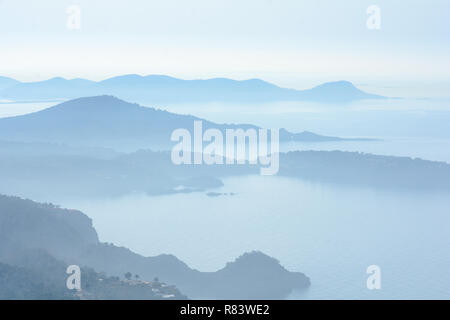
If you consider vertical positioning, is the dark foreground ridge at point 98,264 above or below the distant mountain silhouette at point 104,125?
below

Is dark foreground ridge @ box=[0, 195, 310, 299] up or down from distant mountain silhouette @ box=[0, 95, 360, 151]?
down

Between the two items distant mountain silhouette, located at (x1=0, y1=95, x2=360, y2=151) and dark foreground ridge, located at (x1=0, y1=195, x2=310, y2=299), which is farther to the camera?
distant mountain silhouette, located at (x1=0, y1=95, x2=360, y2=151)

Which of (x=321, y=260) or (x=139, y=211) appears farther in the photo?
(x=139, y=211)

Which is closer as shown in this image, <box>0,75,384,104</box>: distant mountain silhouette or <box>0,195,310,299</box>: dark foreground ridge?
<box>0,195,310,299</box>: dark foreground ridge
